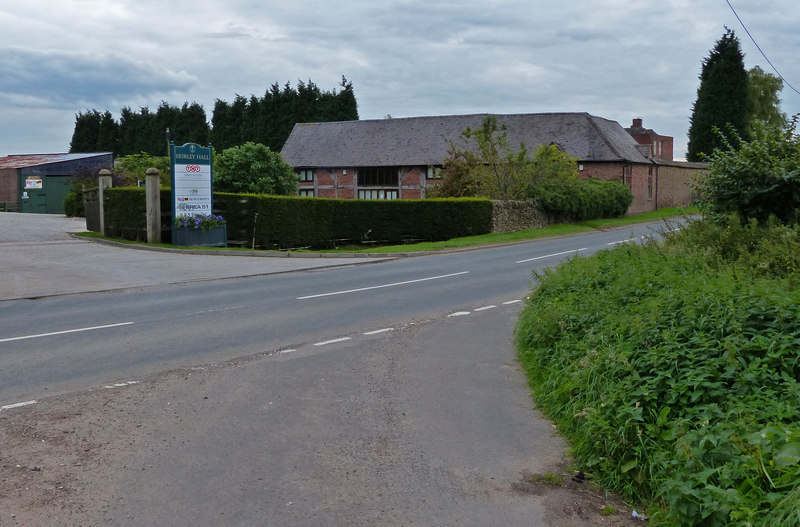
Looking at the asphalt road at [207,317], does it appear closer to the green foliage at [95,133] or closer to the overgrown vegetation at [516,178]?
the overgrown vegetation at [516,178]

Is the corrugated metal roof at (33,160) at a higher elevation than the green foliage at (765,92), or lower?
lower

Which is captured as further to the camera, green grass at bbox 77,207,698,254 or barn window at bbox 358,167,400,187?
barn window at bbox 358,167,400,187

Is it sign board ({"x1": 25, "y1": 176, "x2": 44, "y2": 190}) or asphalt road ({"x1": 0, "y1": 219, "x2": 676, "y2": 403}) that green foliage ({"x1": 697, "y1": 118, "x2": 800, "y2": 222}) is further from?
sign board ({"x1": 25, "y1": 176, "x2": 44, "y2": 190})

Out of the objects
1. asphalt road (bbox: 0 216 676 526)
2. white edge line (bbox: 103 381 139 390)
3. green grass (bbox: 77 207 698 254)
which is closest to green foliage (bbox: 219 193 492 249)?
green grass (bbox: 77 207 698 254)

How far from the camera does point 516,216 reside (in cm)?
3756

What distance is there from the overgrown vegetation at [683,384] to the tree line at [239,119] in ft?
254

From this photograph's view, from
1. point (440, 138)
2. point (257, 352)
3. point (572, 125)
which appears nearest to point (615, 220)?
point (572, 125)

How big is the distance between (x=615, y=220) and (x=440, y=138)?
1819cm

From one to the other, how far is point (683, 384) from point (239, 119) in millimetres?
87715

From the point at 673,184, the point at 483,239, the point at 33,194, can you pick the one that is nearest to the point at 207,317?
the point at 483,239

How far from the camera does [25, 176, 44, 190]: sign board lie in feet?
179

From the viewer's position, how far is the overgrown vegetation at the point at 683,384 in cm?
430

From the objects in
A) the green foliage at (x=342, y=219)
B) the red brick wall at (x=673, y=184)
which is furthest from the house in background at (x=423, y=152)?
the green foliage at (x=342, y=219)

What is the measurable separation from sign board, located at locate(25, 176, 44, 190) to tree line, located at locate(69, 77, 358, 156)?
32.0 meters
